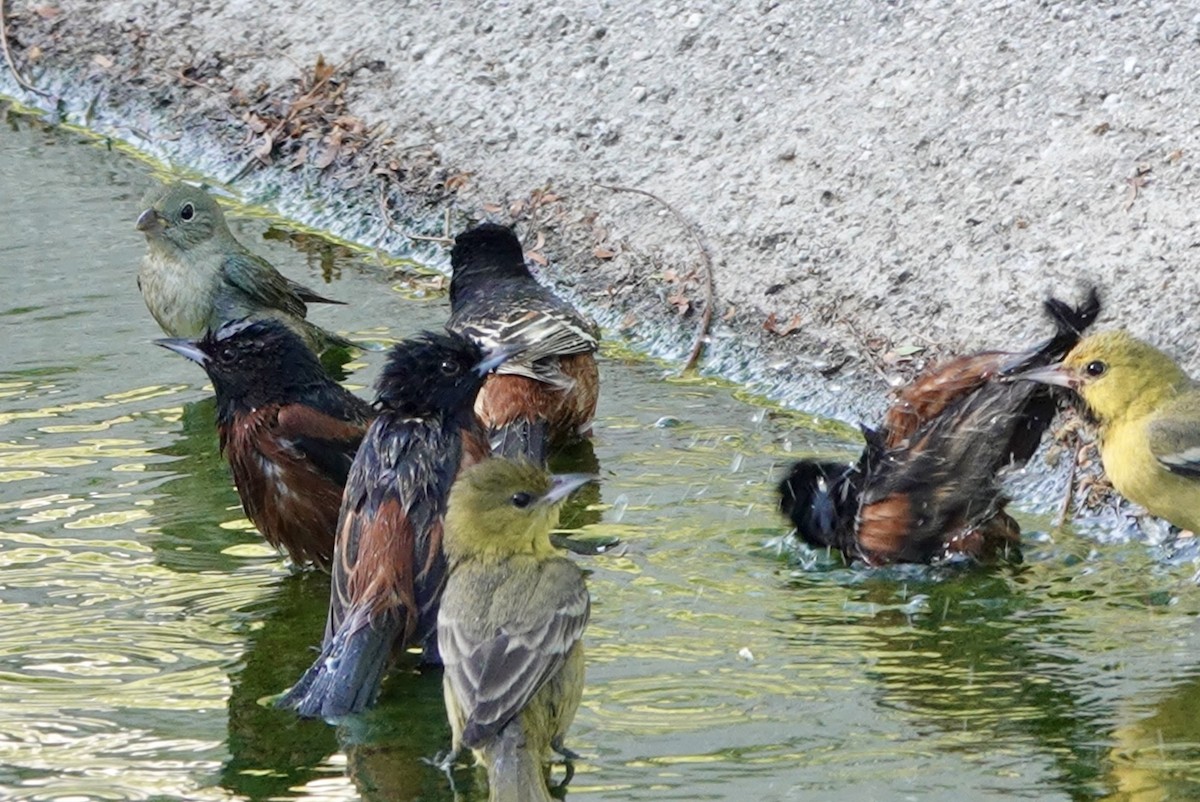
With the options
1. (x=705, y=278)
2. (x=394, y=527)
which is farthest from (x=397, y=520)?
(x=705, y=278)

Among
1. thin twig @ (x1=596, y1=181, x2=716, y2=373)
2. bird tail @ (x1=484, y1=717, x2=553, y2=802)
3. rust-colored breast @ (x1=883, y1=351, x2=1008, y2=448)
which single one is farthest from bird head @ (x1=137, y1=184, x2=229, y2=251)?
bird tail @ (x1=484, y1=717, x2=553, y2=802)

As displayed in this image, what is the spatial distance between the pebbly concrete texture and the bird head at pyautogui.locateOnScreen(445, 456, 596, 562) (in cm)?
306

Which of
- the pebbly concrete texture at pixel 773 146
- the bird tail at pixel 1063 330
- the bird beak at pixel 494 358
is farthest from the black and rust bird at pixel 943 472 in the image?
the pebbly concrete texture at pixel 773 146

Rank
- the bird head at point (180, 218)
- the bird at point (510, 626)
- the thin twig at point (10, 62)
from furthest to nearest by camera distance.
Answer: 1. the thin twig at point (10, 62)
2. the bird head at point (180, 218)
3. the bird at point (510, 626)

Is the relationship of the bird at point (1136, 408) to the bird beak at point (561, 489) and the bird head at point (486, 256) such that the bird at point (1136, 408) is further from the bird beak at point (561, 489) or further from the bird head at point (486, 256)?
the bird head at point (486, 256)

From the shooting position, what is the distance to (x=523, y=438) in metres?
8.94

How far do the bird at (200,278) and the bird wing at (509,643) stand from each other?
158 inches

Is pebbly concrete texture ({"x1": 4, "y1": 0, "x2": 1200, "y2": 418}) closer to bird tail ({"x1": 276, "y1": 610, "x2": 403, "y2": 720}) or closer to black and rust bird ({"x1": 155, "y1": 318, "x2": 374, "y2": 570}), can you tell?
black and rust bird ({"x1": 155, "y1": 318, "x2": 374, "y2": 570})

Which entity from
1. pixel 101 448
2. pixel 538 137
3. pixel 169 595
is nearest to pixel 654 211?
pixel 538 137

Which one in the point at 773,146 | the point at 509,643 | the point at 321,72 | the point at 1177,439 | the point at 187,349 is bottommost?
the point at 509,643

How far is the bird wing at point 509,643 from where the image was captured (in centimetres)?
582

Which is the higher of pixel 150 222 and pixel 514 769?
pixel 150 222

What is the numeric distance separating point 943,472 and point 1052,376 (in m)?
0.53

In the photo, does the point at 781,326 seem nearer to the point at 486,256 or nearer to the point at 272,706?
the point at 486,256
